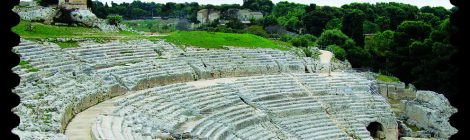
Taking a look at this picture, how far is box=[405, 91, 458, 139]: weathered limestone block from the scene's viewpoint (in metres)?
26.3

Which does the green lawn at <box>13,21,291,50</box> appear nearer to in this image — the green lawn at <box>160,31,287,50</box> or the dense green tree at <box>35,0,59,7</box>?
the green lawn at <box>160,31,287,50</box>

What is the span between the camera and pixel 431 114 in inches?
1053

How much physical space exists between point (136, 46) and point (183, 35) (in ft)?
20.4

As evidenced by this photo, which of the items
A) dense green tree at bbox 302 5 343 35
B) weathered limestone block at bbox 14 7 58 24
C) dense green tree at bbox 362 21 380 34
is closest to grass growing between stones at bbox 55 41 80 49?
weathered limestone block at bbox 14 7 58 24

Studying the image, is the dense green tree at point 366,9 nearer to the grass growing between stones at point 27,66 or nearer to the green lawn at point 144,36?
the green lawn at point 144,36

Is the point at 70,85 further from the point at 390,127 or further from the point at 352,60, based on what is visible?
the point at 352,60

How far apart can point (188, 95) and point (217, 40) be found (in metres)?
10.8

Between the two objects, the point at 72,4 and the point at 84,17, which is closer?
the point at 84,17

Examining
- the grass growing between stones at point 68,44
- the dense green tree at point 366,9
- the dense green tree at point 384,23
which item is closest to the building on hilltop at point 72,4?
the grass growing between stones at point 68,44

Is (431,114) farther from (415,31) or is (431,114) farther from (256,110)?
(415,31)

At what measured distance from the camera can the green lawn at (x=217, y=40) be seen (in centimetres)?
3081

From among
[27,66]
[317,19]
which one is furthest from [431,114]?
[317,19]

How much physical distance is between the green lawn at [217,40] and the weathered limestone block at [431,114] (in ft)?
28.0

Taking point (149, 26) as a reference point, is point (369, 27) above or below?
above
